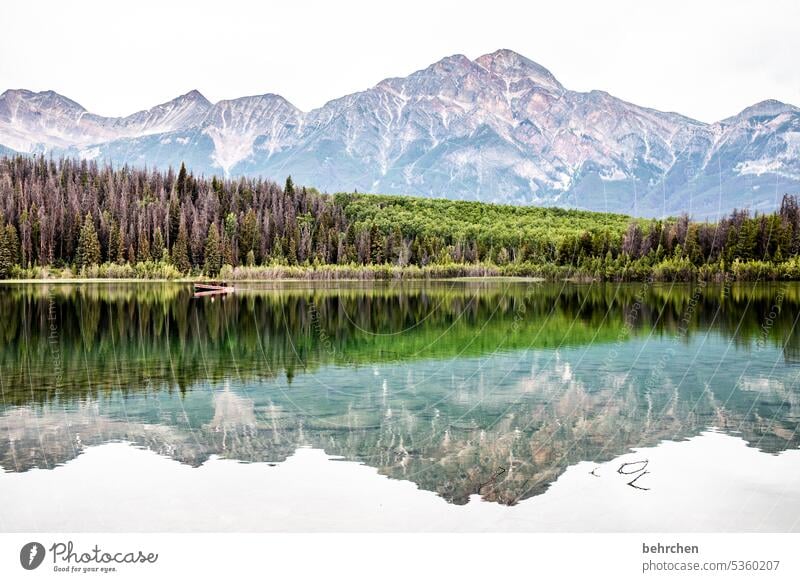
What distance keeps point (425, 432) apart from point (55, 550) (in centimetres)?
409

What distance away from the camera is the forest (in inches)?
1895

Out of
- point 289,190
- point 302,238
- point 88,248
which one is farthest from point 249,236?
point 289,190

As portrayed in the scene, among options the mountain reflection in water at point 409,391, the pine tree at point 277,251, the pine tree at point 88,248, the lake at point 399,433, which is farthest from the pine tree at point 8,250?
the lake at point 399,433

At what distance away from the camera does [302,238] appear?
238 feet

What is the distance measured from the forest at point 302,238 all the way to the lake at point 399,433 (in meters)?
31.0

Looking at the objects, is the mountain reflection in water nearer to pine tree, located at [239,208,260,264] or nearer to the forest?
the forest

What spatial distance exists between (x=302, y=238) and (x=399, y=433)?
64771 mm

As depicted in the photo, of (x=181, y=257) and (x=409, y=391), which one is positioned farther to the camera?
(x=181, y=257)

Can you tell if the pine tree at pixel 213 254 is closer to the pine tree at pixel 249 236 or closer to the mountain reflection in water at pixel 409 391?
the pine tree at pixel 249 236


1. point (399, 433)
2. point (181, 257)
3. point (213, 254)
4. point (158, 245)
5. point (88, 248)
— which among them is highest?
point (399, 433)

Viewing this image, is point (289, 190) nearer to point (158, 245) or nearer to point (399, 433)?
point (158, 245)

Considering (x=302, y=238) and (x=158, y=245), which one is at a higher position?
(x=302, y=238)

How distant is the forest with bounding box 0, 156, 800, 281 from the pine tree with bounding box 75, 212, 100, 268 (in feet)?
0.34

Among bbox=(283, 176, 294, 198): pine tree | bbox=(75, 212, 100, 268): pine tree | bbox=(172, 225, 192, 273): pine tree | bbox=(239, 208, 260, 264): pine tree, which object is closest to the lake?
bbox=(75, 212, 100, 268): pine tree
